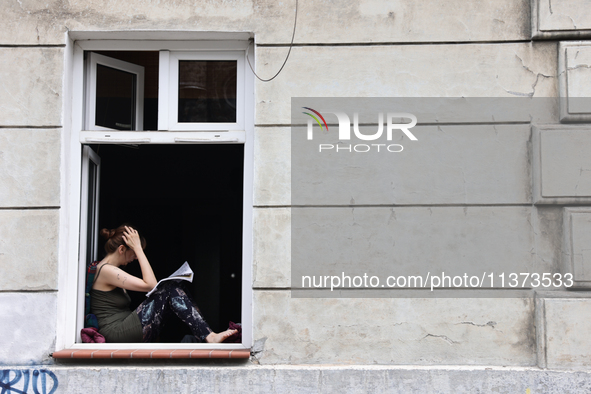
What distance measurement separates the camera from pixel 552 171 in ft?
12.0

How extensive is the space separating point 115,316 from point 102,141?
131 centimetres

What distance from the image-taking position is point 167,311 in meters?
4.08

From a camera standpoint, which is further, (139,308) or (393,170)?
(139,308)

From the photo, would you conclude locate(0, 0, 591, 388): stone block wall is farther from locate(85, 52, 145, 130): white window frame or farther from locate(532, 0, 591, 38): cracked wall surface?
locate(85, 52, 145, 130): white window frame

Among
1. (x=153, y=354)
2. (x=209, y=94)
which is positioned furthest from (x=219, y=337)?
(x=209, y=94)

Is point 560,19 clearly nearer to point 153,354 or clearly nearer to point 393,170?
point 393,170

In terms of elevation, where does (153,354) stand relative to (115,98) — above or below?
below

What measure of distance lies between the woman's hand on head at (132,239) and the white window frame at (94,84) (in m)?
0.81

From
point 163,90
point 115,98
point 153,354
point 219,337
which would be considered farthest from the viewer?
point 115,98

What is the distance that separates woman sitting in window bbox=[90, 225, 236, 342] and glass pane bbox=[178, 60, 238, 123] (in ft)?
3.55

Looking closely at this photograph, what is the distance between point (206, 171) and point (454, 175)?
8.30 feet

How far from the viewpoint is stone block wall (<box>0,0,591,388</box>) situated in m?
3.64

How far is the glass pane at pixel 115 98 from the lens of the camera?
4062 mm

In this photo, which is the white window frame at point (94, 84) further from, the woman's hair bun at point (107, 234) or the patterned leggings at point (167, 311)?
the patterned leggings at point (167, 311)
